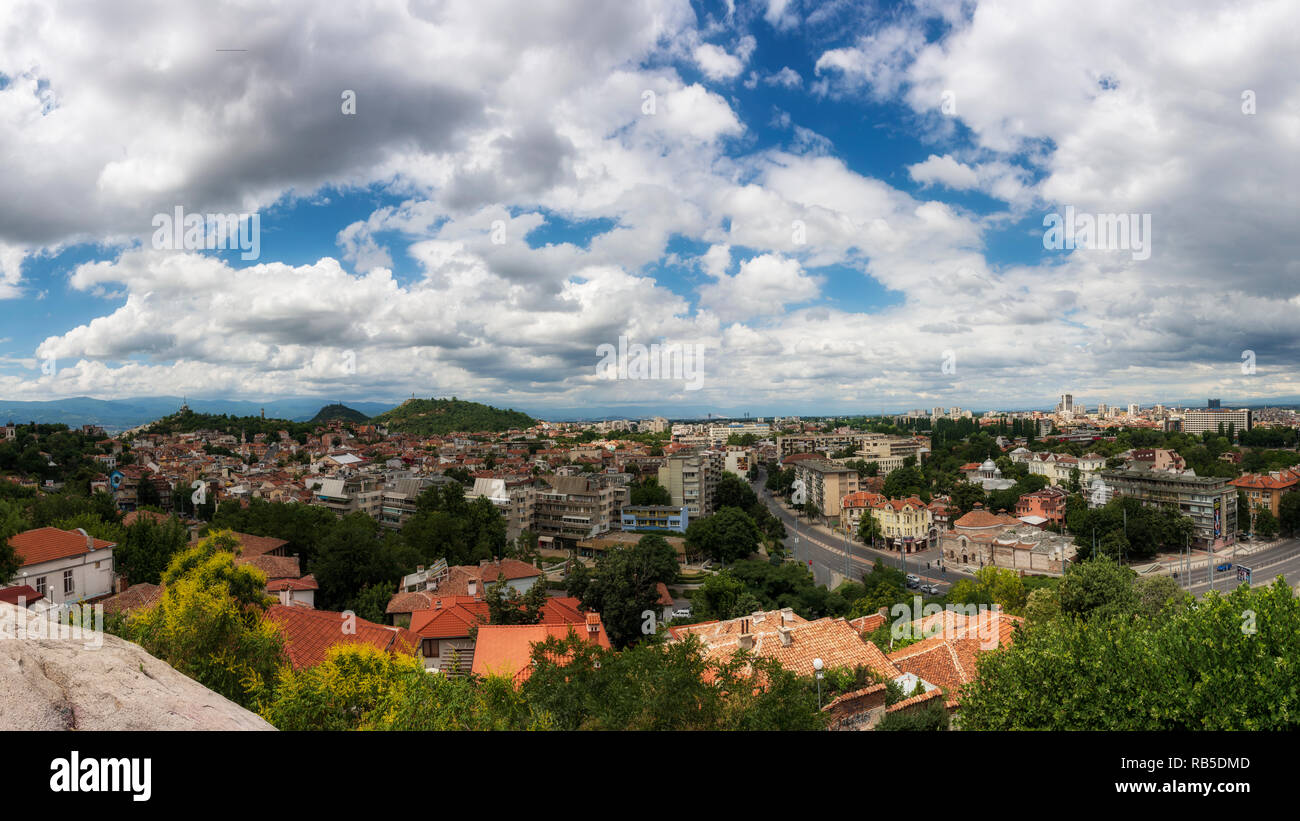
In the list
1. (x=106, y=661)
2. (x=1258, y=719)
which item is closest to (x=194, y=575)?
(x=106, y=661)

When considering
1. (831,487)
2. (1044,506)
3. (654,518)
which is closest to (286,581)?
(654,518)

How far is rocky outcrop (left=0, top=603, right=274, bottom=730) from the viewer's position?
9.23 feet

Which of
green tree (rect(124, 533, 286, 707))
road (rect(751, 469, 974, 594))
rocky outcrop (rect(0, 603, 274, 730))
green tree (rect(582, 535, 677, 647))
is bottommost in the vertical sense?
road (rect(751, 469, 974, 594))

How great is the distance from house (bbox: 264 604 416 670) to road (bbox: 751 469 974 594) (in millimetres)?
22246

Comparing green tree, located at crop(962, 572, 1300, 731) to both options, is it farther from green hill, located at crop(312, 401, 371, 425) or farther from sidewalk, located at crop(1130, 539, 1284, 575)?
green hill, located at crop(312, 401, 371, 425)

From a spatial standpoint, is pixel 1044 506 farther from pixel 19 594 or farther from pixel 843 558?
pixel 19 594

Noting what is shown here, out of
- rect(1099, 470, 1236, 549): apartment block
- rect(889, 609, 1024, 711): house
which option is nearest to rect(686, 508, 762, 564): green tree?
rect(889, 609, 1024, 711): house

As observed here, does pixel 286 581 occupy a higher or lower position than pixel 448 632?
higher

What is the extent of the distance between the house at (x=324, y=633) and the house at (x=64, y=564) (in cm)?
781

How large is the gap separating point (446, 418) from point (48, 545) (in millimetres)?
109512

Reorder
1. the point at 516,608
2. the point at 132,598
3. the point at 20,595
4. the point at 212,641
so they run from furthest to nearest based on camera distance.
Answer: the point at 516,608, the point at 132,598, the point at 20,595, the point at 212,641

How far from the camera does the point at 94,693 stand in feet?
10.2

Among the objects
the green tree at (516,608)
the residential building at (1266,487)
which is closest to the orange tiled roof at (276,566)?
the green tree at (516,608)
